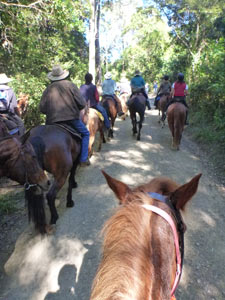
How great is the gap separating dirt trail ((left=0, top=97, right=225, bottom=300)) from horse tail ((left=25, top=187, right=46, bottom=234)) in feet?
1.12

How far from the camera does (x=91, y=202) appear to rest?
4547mm

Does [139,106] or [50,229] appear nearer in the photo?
[50,229]

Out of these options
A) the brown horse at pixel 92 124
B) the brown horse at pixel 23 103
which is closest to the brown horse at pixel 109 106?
the brown horse at pixel 92 124

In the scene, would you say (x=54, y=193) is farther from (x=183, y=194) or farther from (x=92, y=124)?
(x=92, y=124)

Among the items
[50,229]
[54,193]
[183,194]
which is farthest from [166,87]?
[183,194]

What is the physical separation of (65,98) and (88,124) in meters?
2.28

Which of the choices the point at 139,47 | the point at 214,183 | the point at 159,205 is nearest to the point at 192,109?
the point at 214,183

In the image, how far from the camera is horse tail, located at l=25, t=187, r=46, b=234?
3.32 meters

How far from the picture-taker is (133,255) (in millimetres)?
→ 985

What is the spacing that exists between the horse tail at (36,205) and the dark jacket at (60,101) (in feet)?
4.69

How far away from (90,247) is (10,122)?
3108 millimetres

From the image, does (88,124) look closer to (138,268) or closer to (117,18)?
(138,268)

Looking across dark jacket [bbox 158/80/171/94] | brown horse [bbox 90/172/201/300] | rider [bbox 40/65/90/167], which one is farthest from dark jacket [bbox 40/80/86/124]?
dark jacket [bbox 158/80/171/94]

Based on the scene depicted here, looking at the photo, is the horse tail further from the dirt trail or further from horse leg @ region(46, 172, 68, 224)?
the dirt trail
